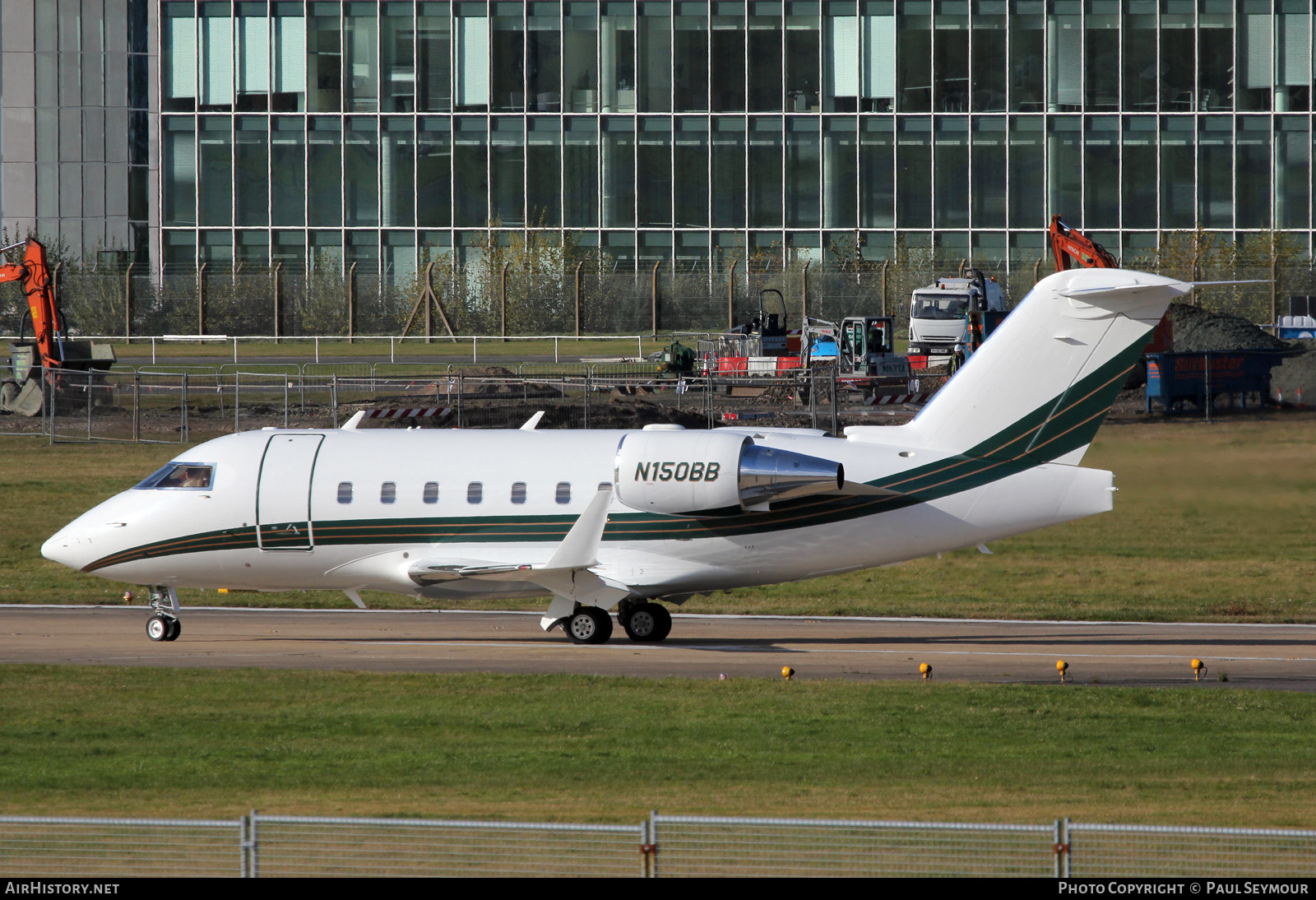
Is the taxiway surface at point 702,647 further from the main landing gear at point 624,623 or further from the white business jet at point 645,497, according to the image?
the white business jet at point 645,497

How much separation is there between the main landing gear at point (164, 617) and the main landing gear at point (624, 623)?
6.65 m

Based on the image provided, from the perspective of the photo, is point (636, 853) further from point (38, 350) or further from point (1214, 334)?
point (1214, 334)

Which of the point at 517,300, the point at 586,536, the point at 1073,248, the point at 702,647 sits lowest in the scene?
the point at 702,647

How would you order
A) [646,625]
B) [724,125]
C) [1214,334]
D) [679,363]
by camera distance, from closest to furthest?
[646,625], [1214,334], [679,363], [724,125]

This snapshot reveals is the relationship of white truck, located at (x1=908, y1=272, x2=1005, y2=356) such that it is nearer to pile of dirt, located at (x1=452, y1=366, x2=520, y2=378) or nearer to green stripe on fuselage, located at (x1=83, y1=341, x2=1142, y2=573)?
pile of dirt, located at (x1=452, y1=366, x2=520, y2=378)

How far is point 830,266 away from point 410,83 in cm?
2385

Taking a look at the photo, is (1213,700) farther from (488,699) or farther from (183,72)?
(183,72)

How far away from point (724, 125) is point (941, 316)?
2081cm

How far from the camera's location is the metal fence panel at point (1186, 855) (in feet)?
38.4

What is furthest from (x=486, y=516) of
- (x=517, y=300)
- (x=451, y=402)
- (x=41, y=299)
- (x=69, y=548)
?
(x=517, y=300)

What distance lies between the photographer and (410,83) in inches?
3312

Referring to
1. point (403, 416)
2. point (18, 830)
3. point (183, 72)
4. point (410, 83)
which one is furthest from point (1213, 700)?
point (183, 72)

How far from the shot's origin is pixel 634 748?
19.1 meters
